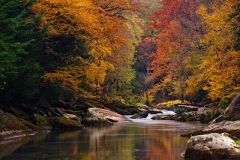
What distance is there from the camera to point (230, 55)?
2834 centimetres

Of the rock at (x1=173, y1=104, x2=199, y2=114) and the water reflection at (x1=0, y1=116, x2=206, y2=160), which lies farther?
the rock at (x1=173, y1=104, x2=199, y2=114)

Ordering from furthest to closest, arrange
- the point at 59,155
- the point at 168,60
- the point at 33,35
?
1. the point at 168,60
2. the point at 33,35
3. the point at 59,155

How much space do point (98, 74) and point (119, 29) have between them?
8.51 meters

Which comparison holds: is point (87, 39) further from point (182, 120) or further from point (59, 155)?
point (59, 155)

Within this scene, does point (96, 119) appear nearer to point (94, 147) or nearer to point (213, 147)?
point (94, 147)

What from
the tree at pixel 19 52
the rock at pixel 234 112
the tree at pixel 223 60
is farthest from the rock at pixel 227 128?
the tree at pixel 223 60

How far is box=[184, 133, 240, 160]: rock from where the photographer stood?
11314mm

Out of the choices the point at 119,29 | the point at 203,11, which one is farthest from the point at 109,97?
the point at 203,11

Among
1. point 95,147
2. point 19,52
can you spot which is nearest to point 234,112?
point 95,147

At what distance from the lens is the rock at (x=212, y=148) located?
11314mm

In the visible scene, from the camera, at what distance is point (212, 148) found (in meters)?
11.6

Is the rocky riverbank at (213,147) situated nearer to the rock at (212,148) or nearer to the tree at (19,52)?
the rock at (212,148)

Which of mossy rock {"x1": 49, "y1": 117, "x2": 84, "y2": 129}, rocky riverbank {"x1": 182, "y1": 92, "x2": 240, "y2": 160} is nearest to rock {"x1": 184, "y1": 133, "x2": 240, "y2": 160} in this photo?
rocky riverbank {"x1": 182, "y1": 92, "x2": 240, "y2": 160}

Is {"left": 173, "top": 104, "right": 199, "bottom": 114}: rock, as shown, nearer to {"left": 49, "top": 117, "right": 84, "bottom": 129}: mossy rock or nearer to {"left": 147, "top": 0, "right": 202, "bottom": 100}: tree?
{"left": 147, "top": 0, "right": 202, "bottom": 100}: tree
